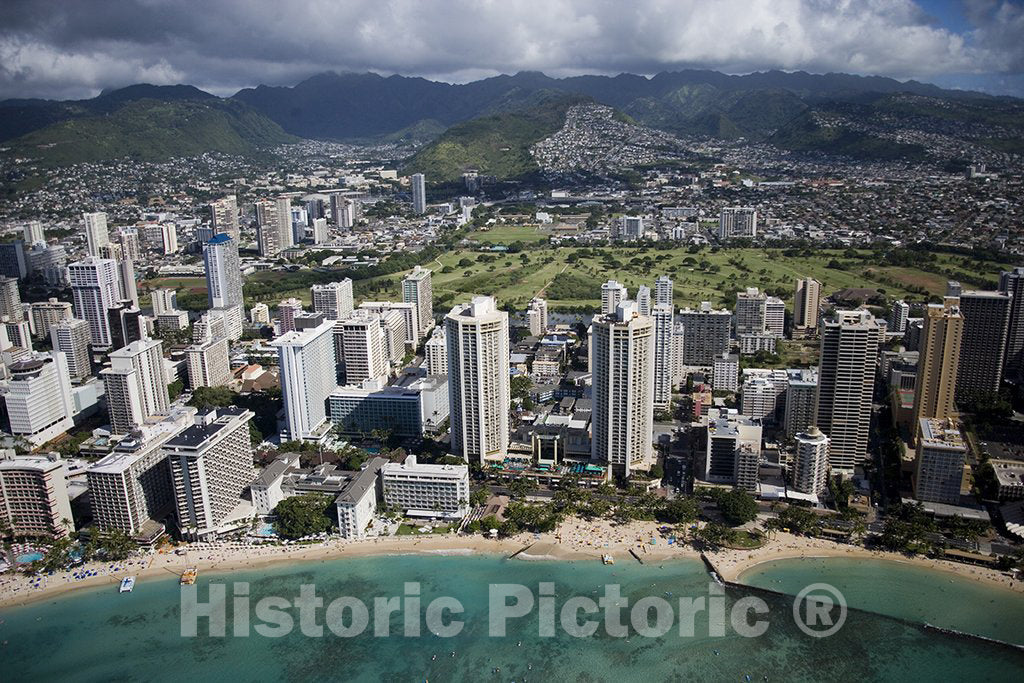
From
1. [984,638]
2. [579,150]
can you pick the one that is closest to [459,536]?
[984,638]

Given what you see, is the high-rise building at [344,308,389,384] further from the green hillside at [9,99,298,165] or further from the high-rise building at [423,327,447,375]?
the green hillside at [9,99,298,165]

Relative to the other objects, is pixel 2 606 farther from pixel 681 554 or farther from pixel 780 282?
pixel 780 282

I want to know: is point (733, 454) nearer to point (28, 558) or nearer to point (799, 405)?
point (799, 405)

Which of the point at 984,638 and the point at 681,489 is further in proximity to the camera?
the point at 681,489

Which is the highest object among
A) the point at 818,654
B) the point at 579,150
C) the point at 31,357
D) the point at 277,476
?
the point at 579,150

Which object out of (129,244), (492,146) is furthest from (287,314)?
(492,146)

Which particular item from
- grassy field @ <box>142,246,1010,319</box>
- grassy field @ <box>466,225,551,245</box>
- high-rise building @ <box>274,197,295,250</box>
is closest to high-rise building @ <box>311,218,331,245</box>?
high-rise building @ <box>274,197,295,250</box>

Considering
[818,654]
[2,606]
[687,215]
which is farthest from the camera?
[687,215]
